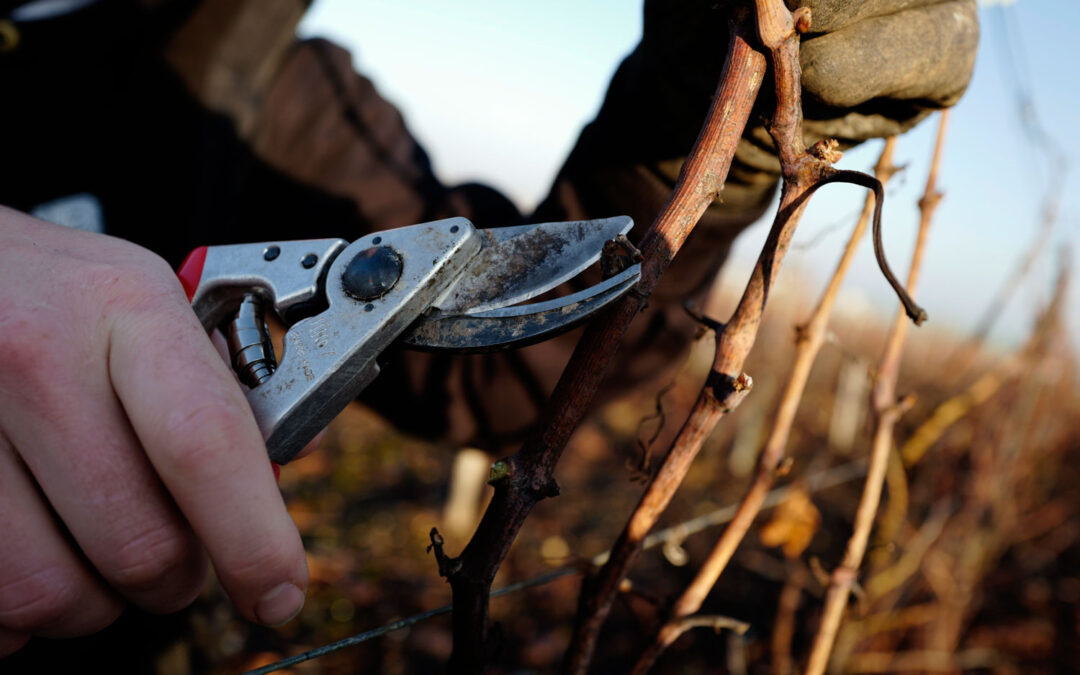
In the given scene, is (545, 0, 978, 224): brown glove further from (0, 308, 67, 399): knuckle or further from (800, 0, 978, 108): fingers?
(0, 308, 67, 399): knuckle

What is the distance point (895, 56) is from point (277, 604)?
3.89 feet

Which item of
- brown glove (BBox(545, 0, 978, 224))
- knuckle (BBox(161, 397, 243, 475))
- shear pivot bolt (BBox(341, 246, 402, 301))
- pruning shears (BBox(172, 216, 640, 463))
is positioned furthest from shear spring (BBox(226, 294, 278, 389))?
brown glove (BBox(545, 0, 978, 224))

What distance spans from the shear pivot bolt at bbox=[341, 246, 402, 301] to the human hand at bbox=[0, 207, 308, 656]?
0.28 meters

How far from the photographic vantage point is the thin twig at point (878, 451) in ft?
4.46

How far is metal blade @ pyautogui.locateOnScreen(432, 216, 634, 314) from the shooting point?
3.31ft

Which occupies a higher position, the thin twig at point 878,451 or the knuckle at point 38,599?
the knuckle at point 38,599

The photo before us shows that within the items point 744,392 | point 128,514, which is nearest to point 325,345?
point 128,514

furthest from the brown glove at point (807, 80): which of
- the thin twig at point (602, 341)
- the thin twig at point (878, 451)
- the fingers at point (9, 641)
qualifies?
the fingers at point (9, 641)

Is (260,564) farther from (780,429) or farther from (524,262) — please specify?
(780,429)

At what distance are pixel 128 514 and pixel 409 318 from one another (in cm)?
47

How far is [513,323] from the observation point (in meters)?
0.97

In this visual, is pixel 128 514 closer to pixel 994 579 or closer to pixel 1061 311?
pixel 1061 311

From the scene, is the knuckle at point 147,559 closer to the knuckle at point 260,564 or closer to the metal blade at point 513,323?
the knuckle at point 260,564

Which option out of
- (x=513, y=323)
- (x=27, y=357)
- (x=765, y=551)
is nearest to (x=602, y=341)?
(x=513, y=323)
